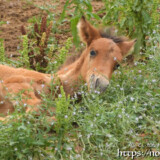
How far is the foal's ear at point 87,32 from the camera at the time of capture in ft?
21.6

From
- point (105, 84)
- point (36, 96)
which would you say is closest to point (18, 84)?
point (36, 96)

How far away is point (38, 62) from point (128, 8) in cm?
186

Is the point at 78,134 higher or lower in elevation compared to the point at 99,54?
lower

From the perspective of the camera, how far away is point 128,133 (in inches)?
187

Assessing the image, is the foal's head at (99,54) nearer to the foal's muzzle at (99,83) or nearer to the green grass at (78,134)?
the foal's muzzle at (99,83)

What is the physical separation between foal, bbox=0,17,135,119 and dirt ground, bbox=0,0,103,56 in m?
2.20

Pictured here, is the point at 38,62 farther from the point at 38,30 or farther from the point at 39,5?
the point at 39,5

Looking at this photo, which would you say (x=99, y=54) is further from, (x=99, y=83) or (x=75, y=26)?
(x=75, y=26)

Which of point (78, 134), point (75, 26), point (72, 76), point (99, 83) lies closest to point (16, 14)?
point (75, 26)

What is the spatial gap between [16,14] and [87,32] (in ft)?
11.9

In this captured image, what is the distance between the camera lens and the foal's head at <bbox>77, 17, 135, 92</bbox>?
5789 millimetres

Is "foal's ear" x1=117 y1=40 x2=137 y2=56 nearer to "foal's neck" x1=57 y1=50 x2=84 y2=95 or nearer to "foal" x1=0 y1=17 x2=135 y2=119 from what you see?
"foal" x1=0 y1=17 x2=135 y2=119

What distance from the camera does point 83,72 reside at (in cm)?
634

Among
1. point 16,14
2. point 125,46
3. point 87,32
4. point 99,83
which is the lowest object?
point 16,14
